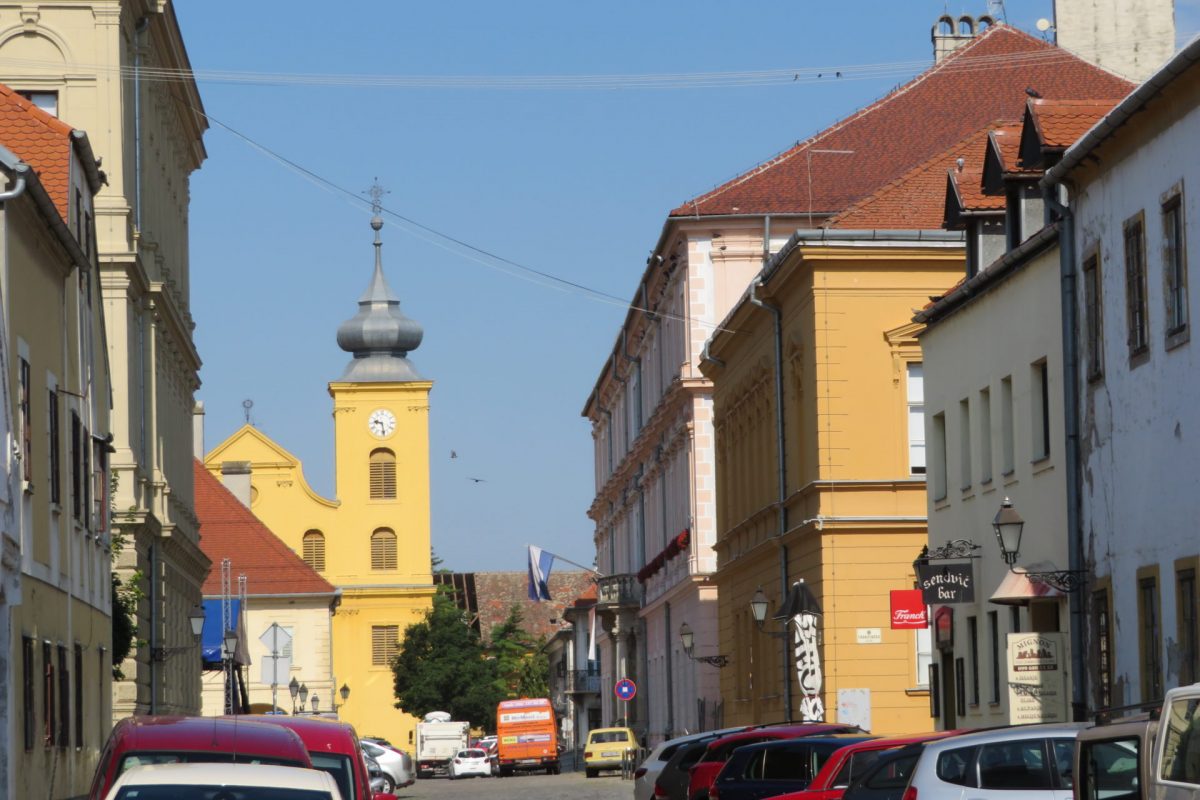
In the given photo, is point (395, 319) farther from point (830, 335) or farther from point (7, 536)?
point (7, 536)

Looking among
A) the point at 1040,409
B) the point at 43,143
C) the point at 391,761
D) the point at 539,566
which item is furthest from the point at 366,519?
the point at 1040,409

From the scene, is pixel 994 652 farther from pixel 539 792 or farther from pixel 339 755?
pixel 539 792

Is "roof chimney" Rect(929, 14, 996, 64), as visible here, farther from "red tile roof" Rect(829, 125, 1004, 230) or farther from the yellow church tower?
the yellow church tower

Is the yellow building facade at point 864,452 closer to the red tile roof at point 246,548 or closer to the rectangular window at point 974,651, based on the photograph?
the rectangular window at point 974,651

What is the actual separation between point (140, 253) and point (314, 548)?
236 feet

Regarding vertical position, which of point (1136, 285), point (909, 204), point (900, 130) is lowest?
point (1136, 285)

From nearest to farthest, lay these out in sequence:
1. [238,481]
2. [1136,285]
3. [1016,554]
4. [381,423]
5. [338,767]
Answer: [338,767] → [1136,285] → [1016,554] → [238,481] → [381,423]

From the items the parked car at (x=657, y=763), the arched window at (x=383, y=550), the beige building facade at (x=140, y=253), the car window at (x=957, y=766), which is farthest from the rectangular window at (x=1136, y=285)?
the arched window at (x=383, y=550)

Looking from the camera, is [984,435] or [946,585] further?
[984,435]

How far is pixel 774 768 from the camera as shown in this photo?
24516 mm

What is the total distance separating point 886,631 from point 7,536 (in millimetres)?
20102

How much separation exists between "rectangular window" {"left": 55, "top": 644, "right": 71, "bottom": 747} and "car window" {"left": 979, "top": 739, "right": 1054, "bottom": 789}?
1579cm

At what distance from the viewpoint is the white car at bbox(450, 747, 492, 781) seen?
286 feet

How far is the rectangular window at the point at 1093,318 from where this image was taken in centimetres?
2528
